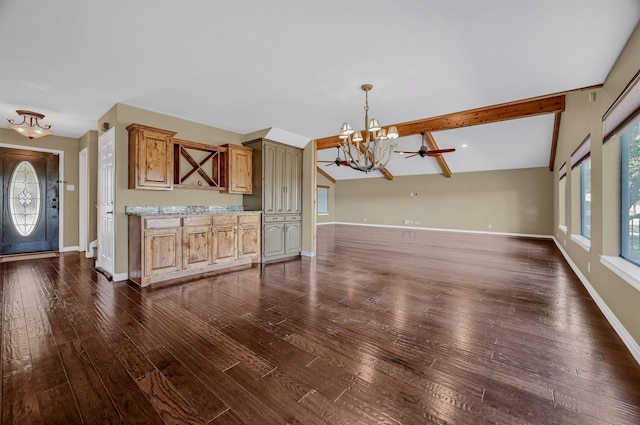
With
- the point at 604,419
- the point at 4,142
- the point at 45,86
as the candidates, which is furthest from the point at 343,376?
the point at 4,142

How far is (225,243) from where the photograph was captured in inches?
179

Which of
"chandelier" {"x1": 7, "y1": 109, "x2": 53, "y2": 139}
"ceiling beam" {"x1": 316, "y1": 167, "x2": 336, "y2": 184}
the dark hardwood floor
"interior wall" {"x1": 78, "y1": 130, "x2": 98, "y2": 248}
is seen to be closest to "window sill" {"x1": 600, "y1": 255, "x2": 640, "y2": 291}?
the dark hardwood floor

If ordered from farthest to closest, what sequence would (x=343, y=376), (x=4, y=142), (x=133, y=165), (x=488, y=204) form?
(x=488, y=204) < (x=4, y=142) < (x=133, y=165) < (x=343, y=376)

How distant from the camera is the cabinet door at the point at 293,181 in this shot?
217 inches

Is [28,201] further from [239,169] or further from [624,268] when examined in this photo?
[624,268]

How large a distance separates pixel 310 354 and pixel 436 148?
808 cm

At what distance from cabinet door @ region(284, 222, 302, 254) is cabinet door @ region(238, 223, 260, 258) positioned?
0.69 metres

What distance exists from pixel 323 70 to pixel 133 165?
118 inches

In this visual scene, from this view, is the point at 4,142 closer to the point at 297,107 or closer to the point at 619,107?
the point at 297,107

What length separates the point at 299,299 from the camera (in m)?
3.23

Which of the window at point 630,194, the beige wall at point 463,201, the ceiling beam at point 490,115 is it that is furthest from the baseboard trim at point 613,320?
the beige wall at point 463,201

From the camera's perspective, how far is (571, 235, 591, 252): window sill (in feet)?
12.3

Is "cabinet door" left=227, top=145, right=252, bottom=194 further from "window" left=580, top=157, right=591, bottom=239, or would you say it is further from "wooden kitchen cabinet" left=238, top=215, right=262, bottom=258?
"window" left=580, top=157, right=591, bottom=239

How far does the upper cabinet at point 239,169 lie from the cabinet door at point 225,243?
→ 0.83 m
